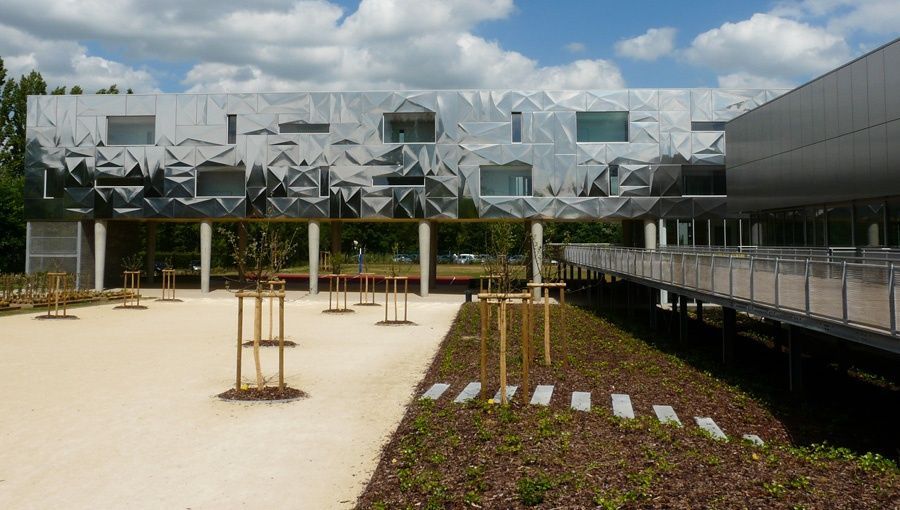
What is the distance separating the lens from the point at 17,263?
5200 cm

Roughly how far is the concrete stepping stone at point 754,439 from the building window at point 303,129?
102ft

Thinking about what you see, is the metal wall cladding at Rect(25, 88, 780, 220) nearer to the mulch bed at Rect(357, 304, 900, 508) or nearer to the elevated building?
the elevated building

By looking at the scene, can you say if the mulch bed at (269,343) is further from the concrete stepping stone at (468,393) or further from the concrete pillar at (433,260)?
the concrete pillar at (433,260)

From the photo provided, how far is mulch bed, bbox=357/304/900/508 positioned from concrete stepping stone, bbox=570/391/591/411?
6.4 inches

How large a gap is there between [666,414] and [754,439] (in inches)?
52.9

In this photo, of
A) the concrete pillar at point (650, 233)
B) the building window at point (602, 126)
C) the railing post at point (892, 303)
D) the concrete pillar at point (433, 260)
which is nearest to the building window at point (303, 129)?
the concrete pillar at point (433, 260)

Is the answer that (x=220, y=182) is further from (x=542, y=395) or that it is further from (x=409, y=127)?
(x=542, y=395)

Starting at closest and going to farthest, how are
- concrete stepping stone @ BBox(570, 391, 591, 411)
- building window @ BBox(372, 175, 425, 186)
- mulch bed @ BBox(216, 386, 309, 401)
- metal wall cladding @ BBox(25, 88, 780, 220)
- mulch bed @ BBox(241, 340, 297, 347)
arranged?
concrete stepping stone @ BBox(570, 391, 591, 411)
mulch bed @ BBox(216, 386, 309, 401)
mulch bed @ BBox(241, 340, 297, 347)
metal wall cladding @ BBox(25, 88, 780, 220)
building window @ BBox(372, 175, 425, 186)

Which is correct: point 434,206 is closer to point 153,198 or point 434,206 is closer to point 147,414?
point 153,198

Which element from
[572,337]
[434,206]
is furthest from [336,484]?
[434,206]

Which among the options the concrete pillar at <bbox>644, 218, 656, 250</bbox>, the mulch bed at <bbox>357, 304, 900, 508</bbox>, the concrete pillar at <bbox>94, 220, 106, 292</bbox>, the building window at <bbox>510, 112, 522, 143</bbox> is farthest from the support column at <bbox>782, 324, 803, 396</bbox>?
the concrete pillar at <bbox>94, 220, 106, 292</bbox>

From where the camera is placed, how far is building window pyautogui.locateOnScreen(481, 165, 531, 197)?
36.4 metres

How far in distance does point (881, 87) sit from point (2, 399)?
2341 centimetres

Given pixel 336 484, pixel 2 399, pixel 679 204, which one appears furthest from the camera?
pixel 679 204
